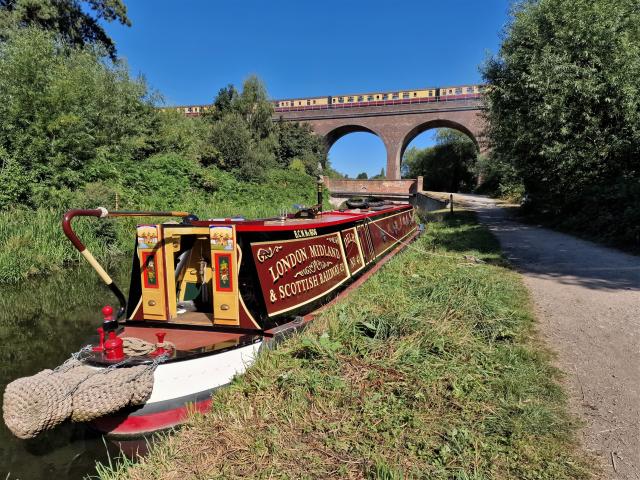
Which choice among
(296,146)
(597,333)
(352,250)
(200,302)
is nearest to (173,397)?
(200,302)

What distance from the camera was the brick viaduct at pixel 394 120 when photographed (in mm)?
34812

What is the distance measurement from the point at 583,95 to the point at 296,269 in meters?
9.03

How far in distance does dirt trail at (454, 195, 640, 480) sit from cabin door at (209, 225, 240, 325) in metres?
2.90

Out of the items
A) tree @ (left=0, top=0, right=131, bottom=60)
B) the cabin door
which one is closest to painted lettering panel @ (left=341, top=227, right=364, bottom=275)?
the cabin door

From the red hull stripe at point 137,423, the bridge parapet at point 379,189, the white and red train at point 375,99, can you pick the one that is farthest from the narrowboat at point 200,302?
the white and red train at point 375,99

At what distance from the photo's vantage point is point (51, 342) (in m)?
5.04

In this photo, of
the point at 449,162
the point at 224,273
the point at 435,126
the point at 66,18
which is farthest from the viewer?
the point at 449,162

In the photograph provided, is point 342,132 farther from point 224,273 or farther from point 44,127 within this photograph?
point 224,273

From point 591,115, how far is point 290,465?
11.2 meters

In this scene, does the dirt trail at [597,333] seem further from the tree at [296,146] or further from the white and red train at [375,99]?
the white and red train at [375,99]

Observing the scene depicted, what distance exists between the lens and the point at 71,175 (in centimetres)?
1161

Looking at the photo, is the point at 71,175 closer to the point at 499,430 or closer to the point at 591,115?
the point at 499,430

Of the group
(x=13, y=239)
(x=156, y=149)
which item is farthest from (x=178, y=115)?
(x=13, y=239)

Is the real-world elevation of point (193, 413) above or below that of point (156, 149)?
below
